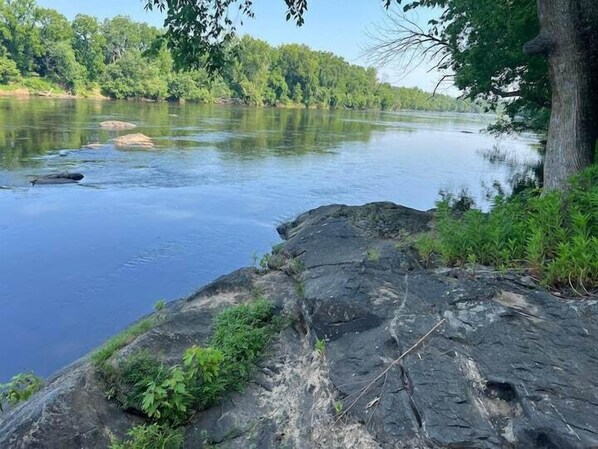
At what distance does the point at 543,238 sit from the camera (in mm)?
4305

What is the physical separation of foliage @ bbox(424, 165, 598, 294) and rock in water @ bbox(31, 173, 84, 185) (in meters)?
14.7

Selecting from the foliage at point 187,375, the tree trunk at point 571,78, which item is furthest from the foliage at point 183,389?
the tree trunk at point 571,78

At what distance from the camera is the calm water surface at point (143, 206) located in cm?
819

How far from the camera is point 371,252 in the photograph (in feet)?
17.9

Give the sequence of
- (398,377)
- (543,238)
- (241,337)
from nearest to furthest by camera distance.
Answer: (398,377)
(543,238)
(241,337)

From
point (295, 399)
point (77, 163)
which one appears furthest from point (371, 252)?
point (77, 163)

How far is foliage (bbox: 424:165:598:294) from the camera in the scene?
3.91 meters

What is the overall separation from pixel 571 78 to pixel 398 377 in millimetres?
4217

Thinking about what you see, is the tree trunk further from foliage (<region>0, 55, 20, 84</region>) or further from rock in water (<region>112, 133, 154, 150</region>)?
foliage (<region>0, 55, 20, 84</region>)

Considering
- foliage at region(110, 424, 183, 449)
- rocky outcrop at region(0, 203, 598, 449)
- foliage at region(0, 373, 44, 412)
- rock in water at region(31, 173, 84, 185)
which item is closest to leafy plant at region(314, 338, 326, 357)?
rocky outcrop at region(0, 203, 598, 449)

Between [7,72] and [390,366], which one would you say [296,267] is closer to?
[390,366]

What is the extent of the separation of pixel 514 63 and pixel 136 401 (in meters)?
11.1

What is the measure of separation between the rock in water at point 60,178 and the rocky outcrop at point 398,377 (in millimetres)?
13399

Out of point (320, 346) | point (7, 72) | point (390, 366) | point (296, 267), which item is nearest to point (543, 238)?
point (390, 366)
